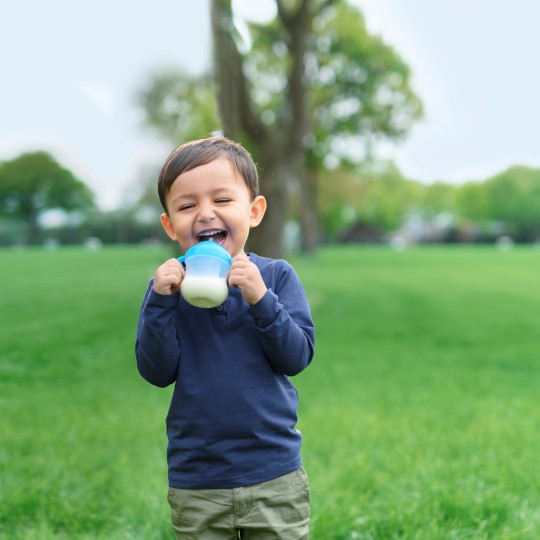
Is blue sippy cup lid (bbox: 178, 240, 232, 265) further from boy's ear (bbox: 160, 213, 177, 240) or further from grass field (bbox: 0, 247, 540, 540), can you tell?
grass field (bbox: 0, 247, 540, 540)

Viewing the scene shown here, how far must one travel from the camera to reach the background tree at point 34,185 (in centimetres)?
2305

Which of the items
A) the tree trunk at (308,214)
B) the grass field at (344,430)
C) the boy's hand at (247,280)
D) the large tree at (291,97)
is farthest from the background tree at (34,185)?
the boy's hand at (247,280)

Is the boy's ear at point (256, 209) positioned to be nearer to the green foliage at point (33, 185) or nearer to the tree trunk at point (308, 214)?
the green foliage at point (33, 185)

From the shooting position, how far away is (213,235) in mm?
1943

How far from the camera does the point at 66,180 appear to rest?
2717cm

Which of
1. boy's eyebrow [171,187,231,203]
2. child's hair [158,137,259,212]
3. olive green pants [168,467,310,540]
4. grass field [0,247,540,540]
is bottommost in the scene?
grass field [0,247,540,540]

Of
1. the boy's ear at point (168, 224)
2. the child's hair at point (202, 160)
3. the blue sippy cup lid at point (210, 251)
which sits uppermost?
the child's hair at point (202, 160)

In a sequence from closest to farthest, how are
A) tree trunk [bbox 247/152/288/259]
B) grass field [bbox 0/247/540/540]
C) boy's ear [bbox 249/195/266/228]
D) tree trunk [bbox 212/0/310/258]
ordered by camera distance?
boy's ear [bbox 249/195/266/228] < grass field [bbox 0/247/540/540] < tree trunk [bbox 212/0/310/258] < tree trunk [bbox 247/152/288/259]

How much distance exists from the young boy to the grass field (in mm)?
1271

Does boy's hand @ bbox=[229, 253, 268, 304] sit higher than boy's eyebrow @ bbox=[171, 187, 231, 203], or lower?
lower

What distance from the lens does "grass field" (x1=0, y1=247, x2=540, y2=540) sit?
10.7 feet

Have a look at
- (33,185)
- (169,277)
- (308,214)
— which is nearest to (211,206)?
(169,277)

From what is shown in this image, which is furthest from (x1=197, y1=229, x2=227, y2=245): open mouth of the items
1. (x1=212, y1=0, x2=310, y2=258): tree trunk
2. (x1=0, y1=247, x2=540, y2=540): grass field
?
(x1=212, y1=0, x2=310, y2=258): tree trunk

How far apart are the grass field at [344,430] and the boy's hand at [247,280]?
1.71m
